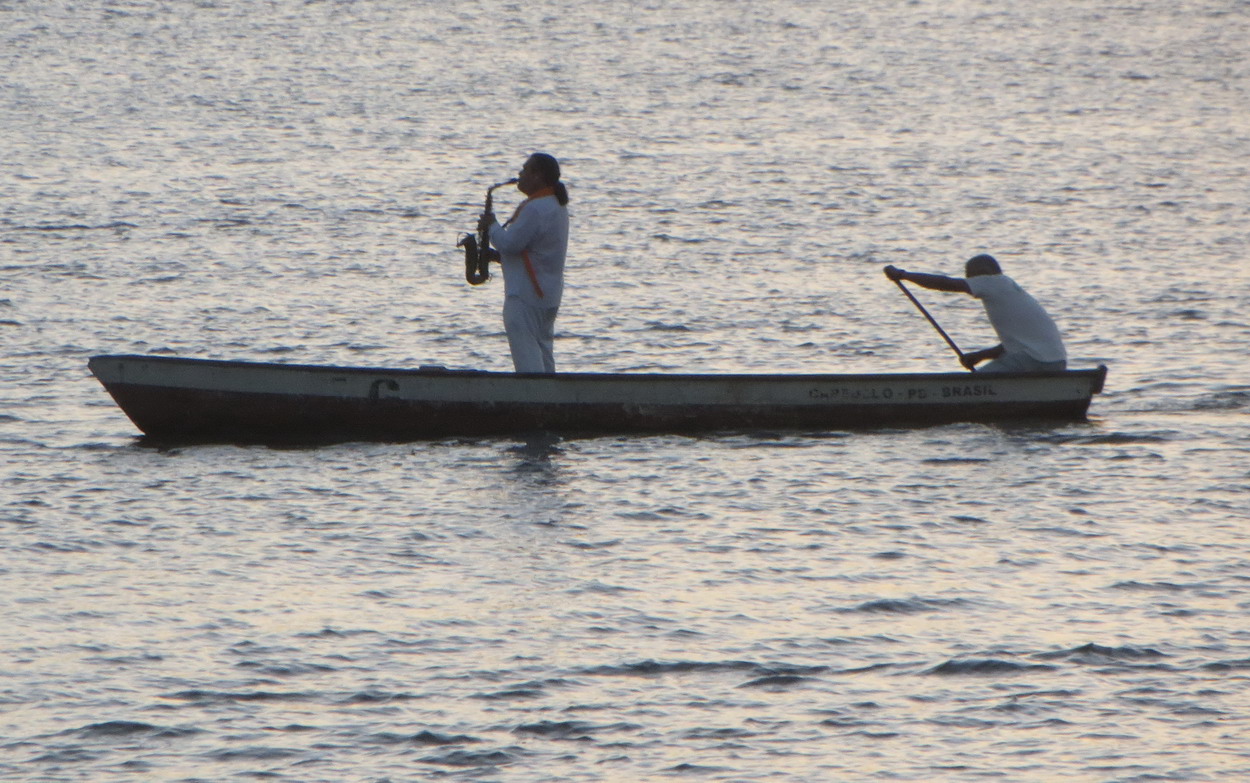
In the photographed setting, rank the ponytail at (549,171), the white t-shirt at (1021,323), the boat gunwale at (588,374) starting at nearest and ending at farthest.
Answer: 1. the ponytail at (549,171)
2. the boat gunwale at (588,374)
3. the white t-shirt at (1021,323)

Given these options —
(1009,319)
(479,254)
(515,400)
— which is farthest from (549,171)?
(1009,319)

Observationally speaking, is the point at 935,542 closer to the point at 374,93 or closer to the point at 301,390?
the point at 301,390

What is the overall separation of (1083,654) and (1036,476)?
3914mm

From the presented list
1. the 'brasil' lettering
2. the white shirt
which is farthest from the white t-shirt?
the white shirt

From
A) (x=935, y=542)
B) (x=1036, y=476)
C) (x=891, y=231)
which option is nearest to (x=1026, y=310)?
(x=1036, y=476)

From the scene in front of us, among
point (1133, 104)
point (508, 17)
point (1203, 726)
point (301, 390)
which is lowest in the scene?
point (1203, 726)

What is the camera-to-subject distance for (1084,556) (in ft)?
36.8

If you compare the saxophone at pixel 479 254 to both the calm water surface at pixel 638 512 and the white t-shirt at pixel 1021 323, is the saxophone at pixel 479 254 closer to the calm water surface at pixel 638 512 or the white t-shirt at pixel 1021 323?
the calm water surface at pixel 638 512

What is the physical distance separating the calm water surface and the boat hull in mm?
241

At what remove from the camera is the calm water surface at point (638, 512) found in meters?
8.48

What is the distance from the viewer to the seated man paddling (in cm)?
1450

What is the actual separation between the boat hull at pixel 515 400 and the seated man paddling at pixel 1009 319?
0.33 metres

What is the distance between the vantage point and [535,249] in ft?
45.4

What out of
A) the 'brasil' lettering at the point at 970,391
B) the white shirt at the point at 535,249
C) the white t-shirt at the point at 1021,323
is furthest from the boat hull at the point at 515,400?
the white shirt at the point at 535,249
